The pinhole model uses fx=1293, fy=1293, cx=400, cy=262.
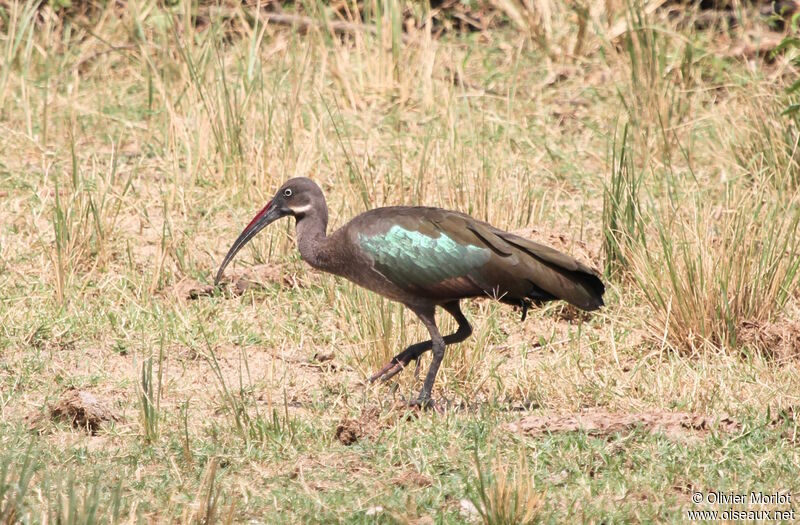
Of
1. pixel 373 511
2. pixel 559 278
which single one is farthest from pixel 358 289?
pixel 373 511

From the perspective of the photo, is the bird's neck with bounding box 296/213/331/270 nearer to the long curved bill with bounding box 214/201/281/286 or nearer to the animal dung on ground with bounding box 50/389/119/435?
the long curved bill with bounding box 214/201/281/286

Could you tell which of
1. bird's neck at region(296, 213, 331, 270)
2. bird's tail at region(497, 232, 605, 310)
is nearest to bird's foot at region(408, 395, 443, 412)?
bird's tail at region(497, 232, 605, 310)

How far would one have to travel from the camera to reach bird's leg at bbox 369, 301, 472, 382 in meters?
5.88

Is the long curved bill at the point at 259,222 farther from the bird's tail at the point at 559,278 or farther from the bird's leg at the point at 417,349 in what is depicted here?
the bird's tail at the point at 559,278

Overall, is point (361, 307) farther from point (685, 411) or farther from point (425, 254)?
point (685, 411)

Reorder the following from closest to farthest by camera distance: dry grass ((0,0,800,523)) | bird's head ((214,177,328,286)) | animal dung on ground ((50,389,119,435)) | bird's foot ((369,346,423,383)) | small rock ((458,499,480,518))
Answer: small rock ((458,499,480,518)), dry grass ((0,0,800,523)), animal dung on ground ((50,389,119,435)), bird's foot ((369,346,423,383)), bird's head ((214,177,328,286))

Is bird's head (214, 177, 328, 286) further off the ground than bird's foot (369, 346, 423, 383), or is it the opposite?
bird's head (214, 177, 328, 286)

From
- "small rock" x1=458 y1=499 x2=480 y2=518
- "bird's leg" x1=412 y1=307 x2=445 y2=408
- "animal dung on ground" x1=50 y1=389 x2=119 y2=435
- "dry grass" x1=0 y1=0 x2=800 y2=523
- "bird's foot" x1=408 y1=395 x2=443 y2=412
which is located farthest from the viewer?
"bird's leg" x1=412 y1=307 x2=445 y2=408

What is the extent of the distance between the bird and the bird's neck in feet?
0.27

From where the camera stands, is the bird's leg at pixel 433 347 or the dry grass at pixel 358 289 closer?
the dry grass at pixel 358 289

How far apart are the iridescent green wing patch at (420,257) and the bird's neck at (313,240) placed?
0.34 meters

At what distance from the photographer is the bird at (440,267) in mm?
5723

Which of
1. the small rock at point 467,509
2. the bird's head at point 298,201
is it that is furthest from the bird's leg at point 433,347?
the small rock at point 467,509

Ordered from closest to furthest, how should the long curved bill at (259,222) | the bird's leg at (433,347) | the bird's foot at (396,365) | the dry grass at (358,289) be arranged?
the dry grass at (358,289) < the bird's leg at (433,347) < the bird's foot at (396,365) < the long curved bill at (259,222)
